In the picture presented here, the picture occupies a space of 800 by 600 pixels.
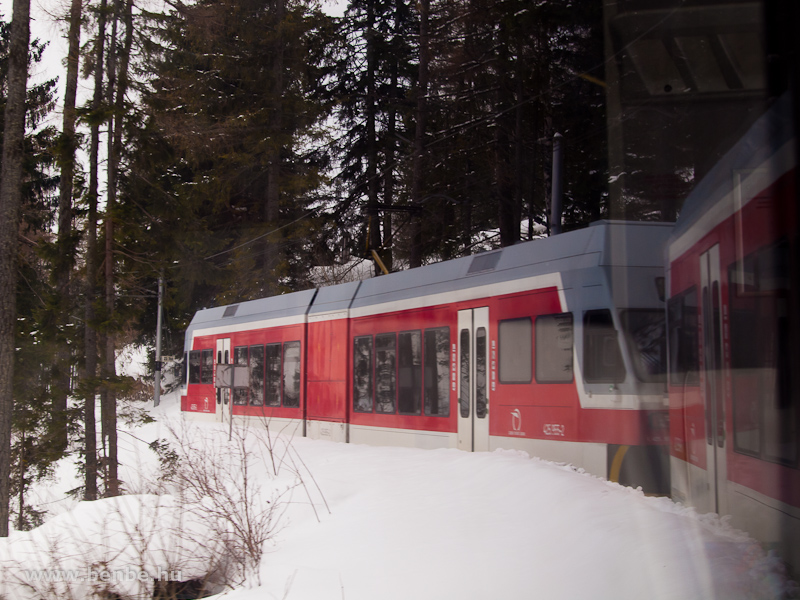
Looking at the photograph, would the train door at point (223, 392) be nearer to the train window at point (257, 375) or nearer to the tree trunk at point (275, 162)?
the train window at point (257, 375)

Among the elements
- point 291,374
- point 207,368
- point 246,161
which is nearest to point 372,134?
point 246,161

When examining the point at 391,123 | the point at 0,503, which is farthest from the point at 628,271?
the point at 391,123

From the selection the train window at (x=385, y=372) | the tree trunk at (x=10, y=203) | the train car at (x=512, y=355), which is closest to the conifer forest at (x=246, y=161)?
the tree trunk at (x=10, y=203)

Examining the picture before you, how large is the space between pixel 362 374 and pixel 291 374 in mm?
3141

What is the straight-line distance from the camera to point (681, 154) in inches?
278

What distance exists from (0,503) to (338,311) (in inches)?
278

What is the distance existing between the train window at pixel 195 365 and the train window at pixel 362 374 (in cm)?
878

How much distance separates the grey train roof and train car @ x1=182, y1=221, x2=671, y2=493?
2 centimetres

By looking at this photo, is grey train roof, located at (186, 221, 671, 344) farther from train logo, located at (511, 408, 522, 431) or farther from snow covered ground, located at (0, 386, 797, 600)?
snow covered ground, located at (0, 386, 797, 600)

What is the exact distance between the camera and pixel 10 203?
46.5 feet

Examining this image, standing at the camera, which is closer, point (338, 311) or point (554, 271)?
point (554, 271)

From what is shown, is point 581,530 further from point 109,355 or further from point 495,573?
point 109,355

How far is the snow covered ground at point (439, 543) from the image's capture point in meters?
4.70

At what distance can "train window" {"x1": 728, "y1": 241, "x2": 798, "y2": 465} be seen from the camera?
385 centimetres
